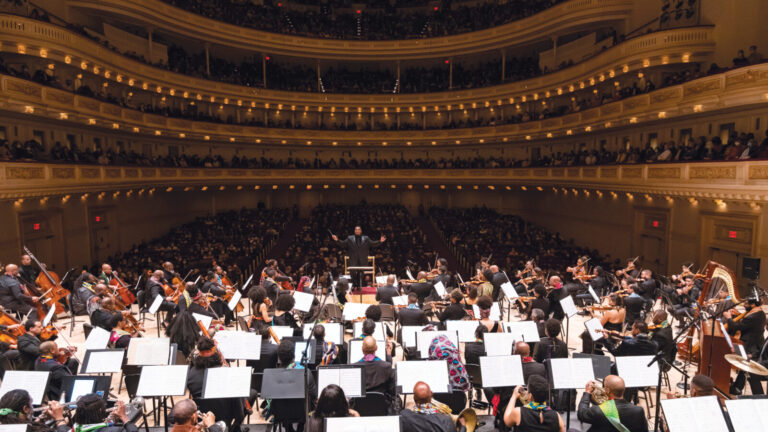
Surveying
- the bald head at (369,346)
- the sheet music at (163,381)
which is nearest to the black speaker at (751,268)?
the bald head at (369,346)

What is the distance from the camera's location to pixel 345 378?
599cm

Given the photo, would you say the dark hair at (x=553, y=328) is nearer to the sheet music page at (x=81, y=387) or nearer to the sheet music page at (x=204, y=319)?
the sheet music page at (x=204, y=319)

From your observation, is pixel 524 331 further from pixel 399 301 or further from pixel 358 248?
pixel 358 248

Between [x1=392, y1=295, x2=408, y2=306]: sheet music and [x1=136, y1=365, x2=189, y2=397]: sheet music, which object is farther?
[x1=392, y1=295, x2=408, y2=306]: sheet music

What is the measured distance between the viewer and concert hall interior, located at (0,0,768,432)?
6211 mm

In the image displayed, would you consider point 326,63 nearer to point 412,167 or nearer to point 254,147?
point 254,147

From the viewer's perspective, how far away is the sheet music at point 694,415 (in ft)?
15.5

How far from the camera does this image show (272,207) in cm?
3756

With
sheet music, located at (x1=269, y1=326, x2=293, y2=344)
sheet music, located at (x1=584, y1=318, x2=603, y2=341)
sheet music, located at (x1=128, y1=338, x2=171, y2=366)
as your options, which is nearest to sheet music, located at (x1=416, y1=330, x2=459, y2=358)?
sheet music, located at (x1=269, y1=326, x2=293, y2=344)

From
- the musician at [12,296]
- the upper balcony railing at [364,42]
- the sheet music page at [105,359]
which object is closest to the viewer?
the sheet music page at [105,359]

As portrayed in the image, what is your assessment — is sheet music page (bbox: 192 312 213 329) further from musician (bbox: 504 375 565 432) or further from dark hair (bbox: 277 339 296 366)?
musician (bbox: 504 375 565 432)

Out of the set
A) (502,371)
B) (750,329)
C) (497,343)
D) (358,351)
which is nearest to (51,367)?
(358,351)

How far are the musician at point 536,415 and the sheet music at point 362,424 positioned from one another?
4.58 feet

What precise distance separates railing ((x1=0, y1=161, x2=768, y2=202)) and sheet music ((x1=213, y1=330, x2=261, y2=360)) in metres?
11.6
